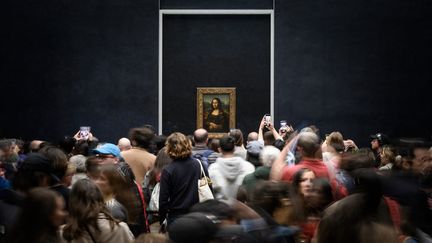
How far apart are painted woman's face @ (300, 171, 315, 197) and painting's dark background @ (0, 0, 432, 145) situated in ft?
40.8

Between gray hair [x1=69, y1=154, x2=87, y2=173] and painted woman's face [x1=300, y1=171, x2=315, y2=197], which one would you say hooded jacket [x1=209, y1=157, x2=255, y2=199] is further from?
painted woman's face [x1=300, y1=171, x2=315, y2=197]

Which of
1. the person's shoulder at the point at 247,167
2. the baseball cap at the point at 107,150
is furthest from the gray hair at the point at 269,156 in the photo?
the baseball cap at the point at 107,150

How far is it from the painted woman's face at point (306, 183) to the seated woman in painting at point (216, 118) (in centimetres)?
1261

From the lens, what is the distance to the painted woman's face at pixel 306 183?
540cm

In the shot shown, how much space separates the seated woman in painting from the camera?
18.2m

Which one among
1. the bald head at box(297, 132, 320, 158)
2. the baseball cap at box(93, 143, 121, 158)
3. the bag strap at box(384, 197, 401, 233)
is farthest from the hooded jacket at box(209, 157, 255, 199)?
the bag strap at box(384, 197, 401, 233)

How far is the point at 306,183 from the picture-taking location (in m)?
5.49

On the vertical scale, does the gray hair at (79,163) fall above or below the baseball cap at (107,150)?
below

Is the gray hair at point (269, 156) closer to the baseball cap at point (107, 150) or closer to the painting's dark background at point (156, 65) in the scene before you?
the baseball cap at point (107, 150)

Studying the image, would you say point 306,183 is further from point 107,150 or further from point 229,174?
point 229,174

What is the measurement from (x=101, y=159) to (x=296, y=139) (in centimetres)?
201

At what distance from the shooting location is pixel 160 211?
25.7 ft

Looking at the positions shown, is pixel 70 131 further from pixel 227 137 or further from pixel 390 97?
pixel 227 137

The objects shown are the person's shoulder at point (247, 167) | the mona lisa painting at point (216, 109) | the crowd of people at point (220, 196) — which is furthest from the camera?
the mona lisa painting at point (216, 109)
